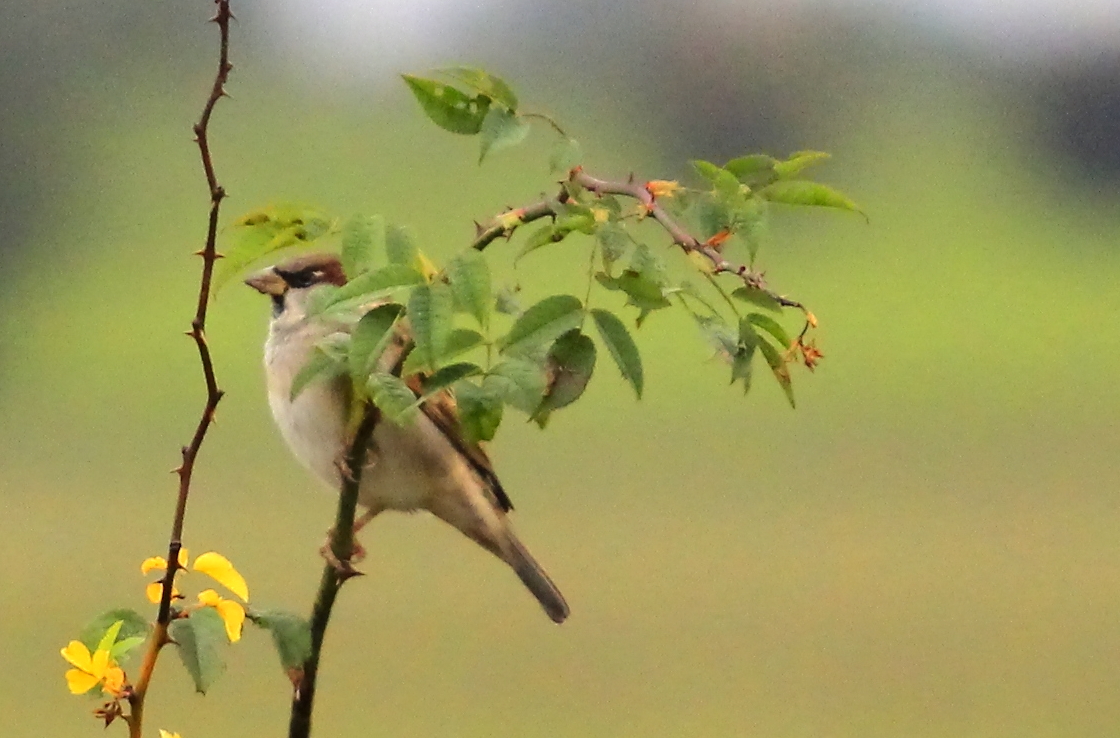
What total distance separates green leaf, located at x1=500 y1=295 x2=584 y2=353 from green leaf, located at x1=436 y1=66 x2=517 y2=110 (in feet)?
0.22

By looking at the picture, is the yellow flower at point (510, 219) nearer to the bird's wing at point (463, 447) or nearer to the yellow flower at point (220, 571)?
the yellow flower at point (220, 571)

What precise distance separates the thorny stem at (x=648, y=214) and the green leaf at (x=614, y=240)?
0.03 feet

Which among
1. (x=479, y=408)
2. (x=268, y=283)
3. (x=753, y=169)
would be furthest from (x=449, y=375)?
(x=268, y=283)

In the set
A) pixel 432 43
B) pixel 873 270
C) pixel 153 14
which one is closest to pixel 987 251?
pixel 873 270

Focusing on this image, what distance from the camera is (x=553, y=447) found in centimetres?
106

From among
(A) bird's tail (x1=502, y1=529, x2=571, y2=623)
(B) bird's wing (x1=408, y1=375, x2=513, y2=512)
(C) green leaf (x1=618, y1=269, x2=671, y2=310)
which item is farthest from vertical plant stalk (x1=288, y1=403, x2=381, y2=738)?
(A) bird's tail (x1=502, y1=529, x2=571, y2=623)

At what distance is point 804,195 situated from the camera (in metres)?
0.39

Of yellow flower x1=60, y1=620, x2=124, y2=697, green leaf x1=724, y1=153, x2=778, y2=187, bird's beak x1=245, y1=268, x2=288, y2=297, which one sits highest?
green leaf x1=724, y1=153, x2=778, y2=187

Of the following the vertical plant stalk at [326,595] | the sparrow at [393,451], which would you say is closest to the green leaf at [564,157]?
the vertical plant stalk at [326,595]

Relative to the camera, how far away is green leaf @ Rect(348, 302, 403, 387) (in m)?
0.34

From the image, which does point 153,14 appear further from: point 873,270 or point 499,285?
point 499,285

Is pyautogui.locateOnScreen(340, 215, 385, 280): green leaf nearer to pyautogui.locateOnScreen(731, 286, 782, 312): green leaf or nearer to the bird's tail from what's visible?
pyautogui.locateOnScreen(731, 286, 782, 312): green leaf

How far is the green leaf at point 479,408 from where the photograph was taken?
1.12 ft

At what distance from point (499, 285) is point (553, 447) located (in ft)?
2.23
